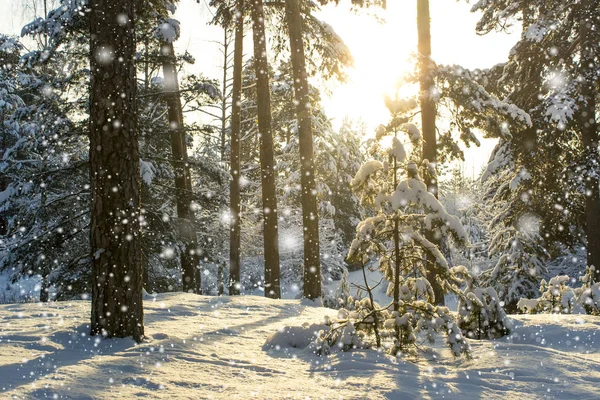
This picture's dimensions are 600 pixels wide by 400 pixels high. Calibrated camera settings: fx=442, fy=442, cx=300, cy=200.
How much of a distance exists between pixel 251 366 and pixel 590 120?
1215 centimetres

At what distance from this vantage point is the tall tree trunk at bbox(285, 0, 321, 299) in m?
10.3

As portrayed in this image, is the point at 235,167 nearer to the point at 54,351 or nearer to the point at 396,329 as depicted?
the point at 396,329

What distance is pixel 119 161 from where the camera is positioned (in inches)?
183

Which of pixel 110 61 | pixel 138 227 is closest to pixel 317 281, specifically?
pixel 138 227

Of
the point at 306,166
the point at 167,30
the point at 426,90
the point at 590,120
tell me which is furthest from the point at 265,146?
the point at 590,120

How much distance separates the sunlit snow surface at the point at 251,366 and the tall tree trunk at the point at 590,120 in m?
6.79

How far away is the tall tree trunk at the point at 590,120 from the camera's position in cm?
1169

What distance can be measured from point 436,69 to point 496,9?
20.7 feet

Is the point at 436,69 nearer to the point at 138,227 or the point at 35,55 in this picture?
the point at 138,227

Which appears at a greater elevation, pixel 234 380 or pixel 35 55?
pixel 35 55

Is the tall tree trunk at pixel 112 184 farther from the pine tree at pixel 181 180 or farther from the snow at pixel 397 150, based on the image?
the pine tree at pixel 181 180

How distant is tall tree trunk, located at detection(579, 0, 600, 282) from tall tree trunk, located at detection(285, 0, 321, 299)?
24.2ft

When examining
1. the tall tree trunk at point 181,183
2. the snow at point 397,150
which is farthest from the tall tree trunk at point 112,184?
the tall tree trunk at point 181,183

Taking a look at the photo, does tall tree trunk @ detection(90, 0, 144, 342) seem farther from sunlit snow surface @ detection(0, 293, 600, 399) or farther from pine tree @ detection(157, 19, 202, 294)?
pine tree @ detection(157, 19, 202, 294)
